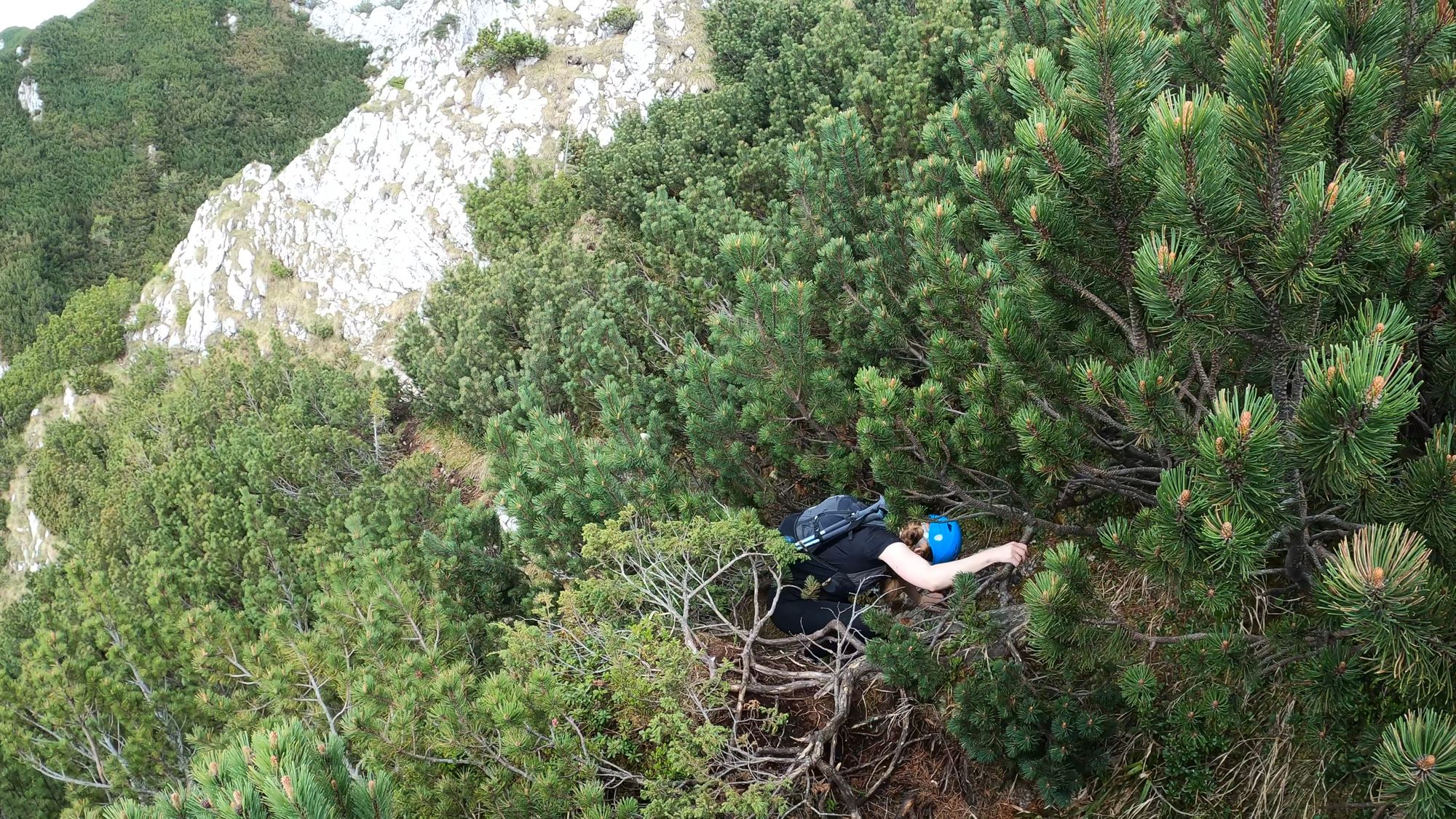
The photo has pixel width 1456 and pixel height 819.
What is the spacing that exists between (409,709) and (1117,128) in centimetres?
293

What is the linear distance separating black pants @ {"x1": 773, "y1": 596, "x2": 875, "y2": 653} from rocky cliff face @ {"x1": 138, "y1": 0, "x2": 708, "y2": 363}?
1248 centimetres

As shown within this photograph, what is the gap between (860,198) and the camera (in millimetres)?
5297

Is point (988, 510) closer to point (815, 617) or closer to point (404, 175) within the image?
point (815, 617)

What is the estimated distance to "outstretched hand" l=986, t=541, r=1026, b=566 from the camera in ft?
10.0

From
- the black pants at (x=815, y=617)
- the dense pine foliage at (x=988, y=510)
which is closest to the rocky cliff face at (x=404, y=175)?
the dense pine foliage at (x=988, y=510)

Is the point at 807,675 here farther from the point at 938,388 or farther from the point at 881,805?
the point at 938,388

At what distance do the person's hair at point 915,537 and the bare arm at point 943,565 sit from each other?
0.28 meters

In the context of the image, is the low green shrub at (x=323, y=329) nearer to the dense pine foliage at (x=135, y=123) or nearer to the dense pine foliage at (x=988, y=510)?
the dense pine foliage at (x=988, y=510)

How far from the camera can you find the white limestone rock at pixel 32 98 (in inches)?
1688

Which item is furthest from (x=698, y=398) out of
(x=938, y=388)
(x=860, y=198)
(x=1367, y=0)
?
(x=1367, y=0)

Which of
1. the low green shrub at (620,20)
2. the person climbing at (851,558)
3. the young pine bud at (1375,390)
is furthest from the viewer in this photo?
the low green shrub at (620,20)

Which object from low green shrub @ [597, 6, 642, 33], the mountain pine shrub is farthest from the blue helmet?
low green shrub @ [597, 6, 642, 33]

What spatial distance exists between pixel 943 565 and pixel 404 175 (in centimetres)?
1722

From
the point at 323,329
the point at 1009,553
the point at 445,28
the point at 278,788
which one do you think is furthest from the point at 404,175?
the point at 278,788
